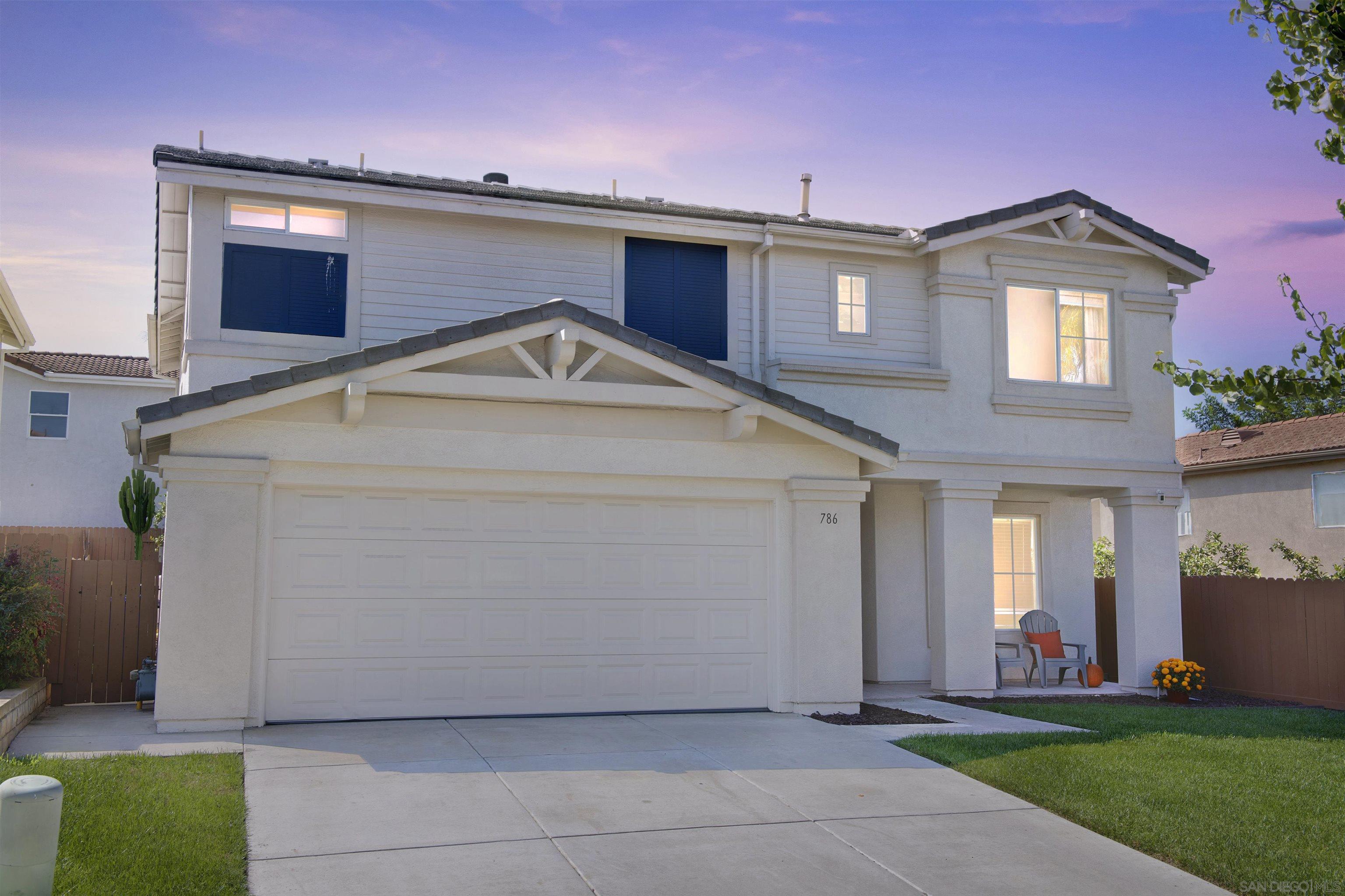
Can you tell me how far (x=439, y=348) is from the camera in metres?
10.3

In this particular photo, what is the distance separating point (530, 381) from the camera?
421 inches

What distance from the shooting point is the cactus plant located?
21609 mm

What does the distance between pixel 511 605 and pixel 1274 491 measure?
19782 mm

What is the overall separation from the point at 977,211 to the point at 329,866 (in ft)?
40.7

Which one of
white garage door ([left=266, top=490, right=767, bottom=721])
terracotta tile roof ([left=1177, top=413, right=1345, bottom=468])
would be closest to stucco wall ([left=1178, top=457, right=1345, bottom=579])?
terracotta tile roof ([left=1177, top=413, right=1345, bottom=468])

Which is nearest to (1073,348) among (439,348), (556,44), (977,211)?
(977,211)

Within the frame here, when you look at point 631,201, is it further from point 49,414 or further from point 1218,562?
point 49,414

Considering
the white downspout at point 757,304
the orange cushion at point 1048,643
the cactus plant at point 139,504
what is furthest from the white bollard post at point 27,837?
the cactus plant at point 139,504

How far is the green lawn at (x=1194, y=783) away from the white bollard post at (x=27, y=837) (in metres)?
6.33

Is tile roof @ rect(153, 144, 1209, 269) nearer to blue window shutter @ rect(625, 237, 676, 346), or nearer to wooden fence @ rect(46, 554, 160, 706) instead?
blue window shutter @ rect(625, 237, 676, 346)

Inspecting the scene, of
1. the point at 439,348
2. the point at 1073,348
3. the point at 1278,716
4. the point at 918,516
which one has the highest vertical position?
the point at 1073,348

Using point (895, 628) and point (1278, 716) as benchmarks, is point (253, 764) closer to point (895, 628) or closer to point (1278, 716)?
point (895, 628)

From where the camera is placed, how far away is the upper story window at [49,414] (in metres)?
26.0

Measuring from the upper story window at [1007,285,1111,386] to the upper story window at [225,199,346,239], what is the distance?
9.44 metres
